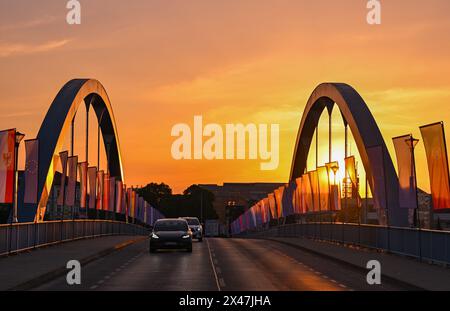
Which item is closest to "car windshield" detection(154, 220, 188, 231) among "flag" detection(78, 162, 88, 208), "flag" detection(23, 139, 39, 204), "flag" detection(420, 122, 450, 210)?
"flag" detection(23, 139, 39, 204)

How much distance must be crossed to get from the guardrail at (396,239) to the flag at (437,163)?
1.18 metres

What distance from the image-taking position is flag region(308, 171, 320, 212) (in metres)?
52.8

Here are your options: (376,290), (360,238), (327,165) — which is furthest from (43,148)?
(376,290)

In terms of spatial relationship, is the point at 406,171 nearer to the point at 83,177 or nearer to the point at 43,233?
the point at 43,233

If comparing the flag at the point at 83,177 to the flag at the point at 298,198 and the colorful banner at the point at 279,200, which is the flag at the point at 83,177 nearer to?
the flag at the point at 298,198

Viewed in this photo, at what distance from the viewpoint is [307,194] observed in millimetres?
57531

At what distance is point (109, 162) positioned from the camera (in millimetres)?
83625

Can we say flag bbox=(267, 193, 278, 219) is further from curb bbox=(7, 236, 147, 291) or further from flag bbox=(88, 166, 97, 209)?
curb bbox=(7, 236, 147, 291)

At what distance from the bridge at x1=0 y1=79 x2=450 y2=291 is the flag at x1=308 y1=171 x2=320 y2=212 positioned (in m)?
0.10

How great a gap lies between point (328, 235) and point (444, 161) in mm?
24521

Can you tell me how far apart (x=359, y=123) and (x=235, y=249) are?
42.6 ft

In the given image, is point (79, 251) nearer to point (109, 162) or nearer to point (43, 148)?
point (43, 148)

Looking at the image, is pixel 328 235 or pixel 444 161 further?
pixel 328 235

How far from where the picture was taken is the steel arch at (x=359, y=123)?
153 ft
